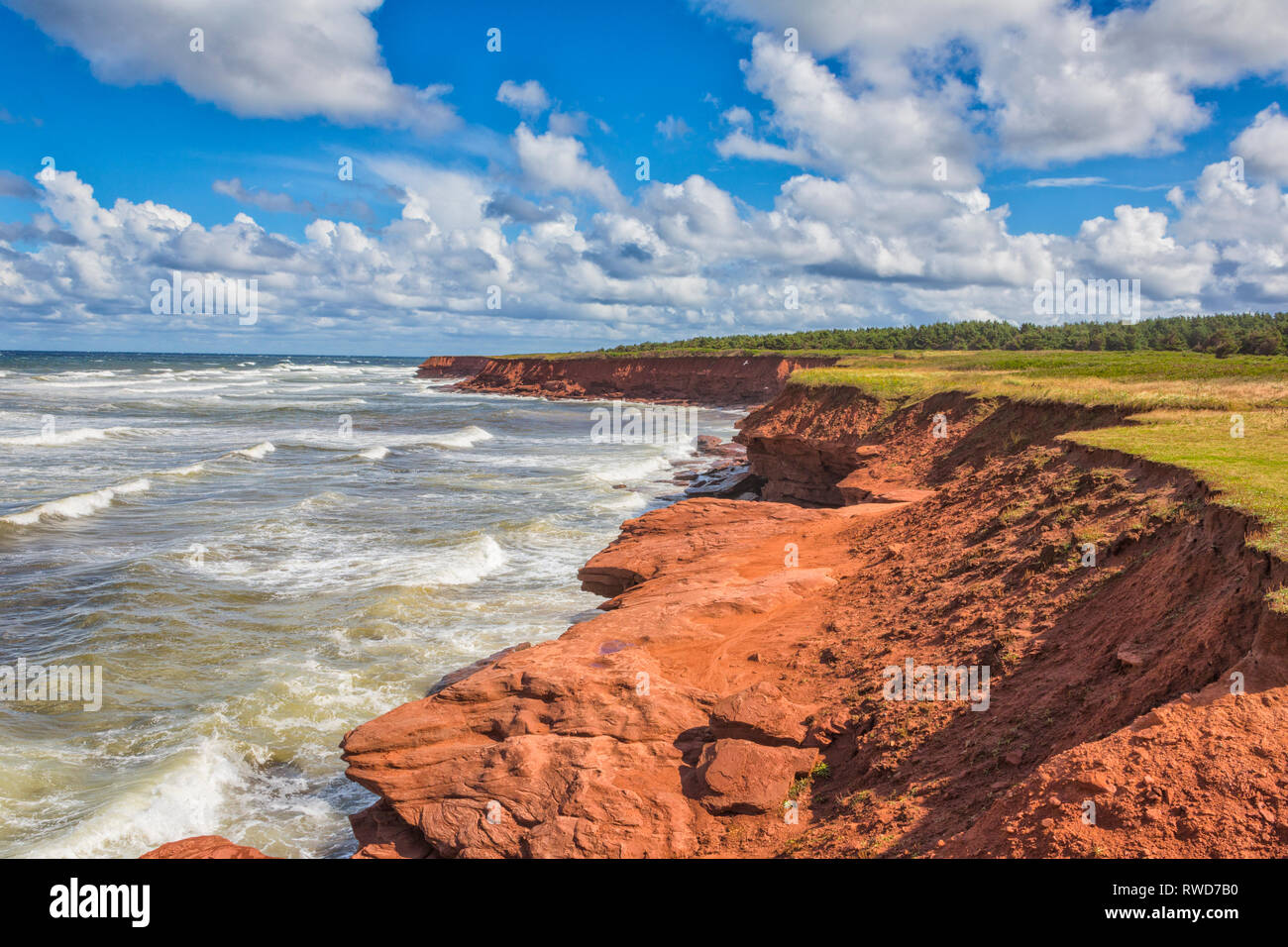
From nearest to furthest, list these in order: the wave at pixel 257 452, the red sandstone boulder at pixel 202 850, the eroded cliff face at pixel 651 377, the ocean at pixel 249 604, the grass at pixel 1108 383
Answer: the red sandstone boulder at pixel 202 850
the ocean at pixel 249 604
the grass at pixel 1108 383
the wave at pixel 257 452
the eroded cliff face at pixel 651 377

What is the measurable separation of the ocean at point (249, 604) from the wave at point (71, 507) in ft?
0.33

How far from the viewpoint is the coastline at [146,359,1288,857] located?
5.67 meters

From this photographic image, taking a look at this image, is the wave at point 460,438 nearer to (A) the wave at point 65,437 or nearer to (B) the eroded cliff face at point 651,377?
(A) the wave at point 65,437

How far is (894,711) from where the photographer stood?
27.7 ft

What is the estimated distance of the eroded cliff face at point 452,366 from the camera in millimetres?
144500

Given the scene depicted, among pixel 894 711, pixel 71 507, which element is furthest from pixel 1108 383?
pixel 71 507

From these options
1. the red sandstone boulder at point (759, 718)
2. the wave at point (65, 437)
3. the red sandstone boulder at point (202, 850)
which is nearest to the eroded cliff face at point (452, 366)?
the wave at point (65, 437)

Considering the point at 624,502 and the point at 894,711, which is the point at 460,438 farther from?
the point at 894,711

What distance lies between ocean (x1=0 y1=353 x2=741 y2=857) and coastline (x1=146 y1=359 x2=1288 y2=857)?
2.66 meters

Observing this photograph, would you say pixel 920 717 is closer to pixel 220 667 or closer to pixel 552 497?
pixel 220 667

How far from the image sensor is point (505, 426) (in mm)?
61719

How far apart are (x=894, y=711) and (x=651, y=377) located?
9030cm
